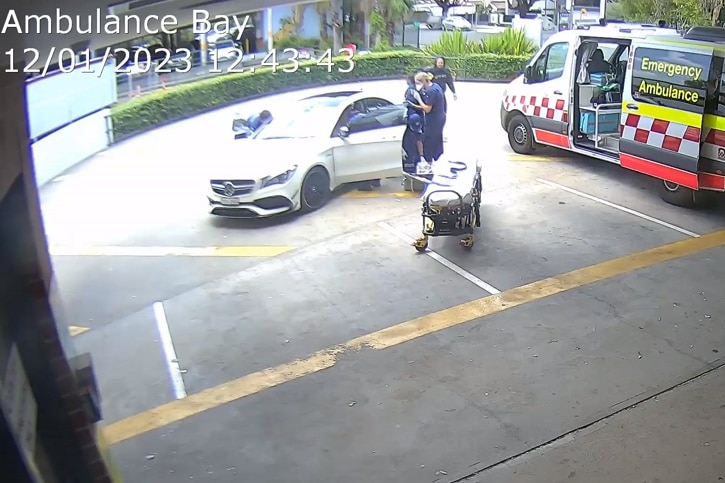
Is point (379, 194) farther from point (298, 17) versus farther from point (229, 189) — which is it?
point (298, 17)

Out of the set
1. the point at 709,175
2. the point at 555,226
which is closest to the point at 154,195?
the point at 555,226

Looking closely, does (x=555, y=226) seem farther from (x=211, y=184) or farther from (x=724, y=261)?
(x=211, y=184)

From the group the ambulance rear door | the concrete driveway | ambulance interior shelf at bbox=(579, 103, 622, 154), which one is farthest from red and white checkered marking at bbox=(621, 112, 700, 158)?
ambulance interior shelf at bbox=(579, 103, 622, 154)

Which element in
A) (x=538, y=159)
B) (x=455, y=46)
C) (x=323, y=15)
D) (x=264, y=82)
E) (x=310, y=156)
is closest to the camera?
(x=310, y=156)

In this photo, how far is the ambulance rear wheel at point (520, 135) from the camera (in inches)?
454

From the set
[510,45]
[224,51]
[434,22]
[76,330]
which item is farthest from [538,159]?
[434,22]

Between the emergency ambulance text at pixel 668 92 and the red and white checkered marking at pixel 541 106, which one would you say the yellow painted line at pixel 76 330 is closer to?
the emergency ambulance text at pixel 668 92

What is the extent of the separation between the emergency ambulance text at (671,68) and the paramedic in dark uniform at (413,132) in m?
2.63

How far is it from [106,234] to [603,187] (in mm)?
6212

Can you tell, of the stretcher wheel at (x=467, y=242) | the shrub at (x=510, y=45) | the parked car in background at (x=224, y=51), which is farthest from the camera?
the shrub at (x=510, y=45)

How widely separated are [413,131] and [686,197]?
10.9 feet

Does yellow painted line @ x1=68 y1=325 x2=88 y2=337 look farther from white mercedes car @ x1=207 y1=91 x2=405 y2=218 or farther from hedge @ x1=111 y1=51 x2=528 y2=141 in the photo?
hedge @ x1=111 y1=51 x2=528 y2=141

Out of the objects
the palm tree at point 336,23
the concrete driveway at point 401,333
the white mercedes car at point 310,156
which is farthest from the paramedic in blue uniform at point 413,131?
the palm tree at point 336,23

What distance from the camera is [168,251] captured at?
884 cm
